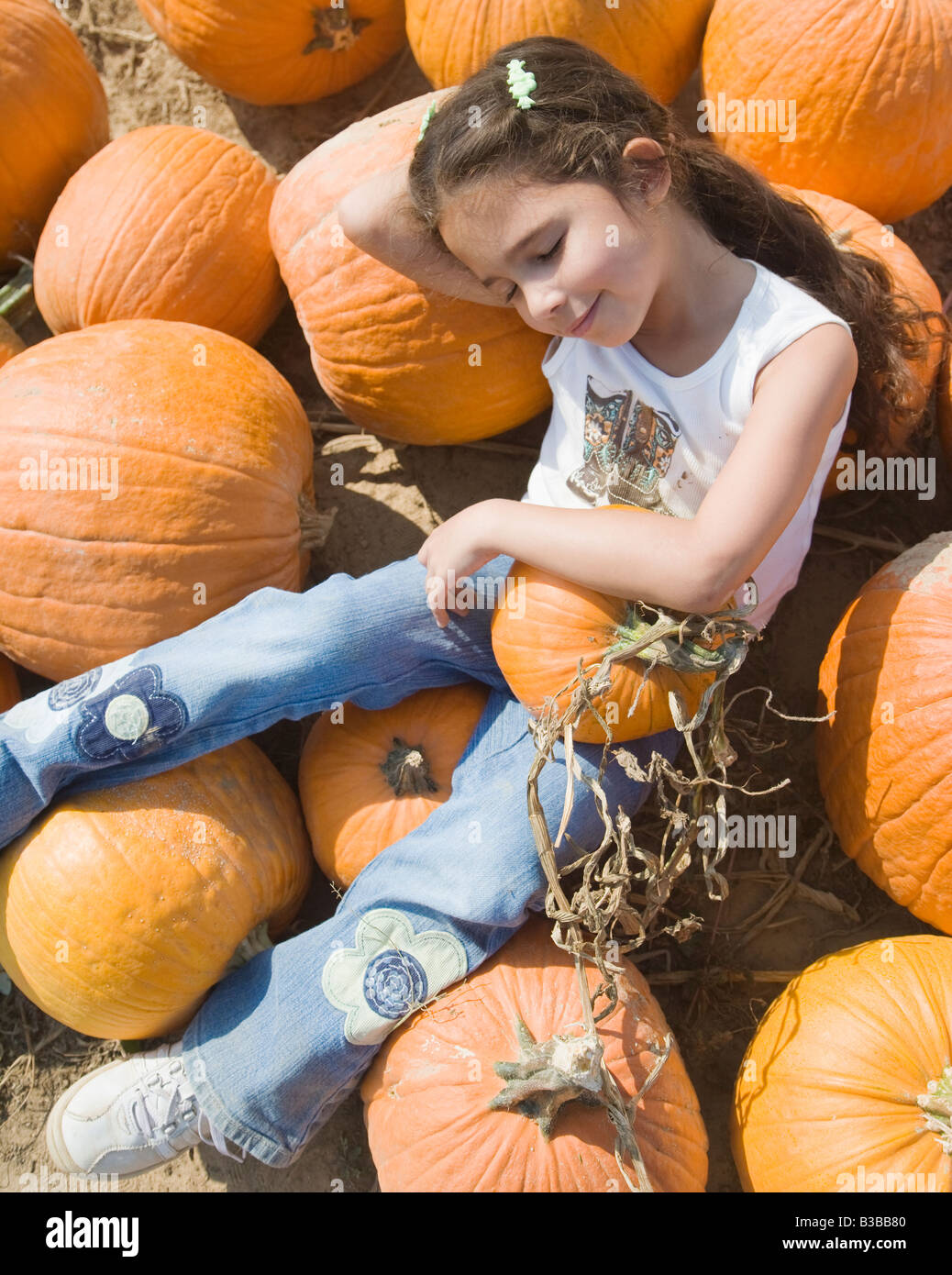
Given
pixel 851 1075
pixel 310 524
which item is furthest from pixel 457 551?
pixel 851 1075

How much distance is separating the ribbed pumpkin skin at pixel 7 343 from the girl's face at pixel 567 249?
1322 mm

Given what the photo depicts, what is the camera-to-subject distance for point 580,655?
1.98m

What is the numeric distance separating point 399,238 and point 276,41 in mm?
1025

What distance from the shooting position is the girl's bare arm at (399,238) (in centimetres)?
226

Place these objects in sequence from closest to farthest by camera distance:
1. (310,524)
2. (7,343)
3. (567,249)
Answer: (567,249) → (310,524) → (7,343)

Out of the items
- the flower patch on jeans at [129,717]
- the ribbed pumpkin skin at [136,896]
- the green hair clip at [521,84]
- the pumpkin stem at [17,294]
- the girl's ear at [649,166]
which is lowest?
the ribbed pumpkin skin at [136,896]

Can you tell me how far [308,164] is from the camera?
254 centimetres

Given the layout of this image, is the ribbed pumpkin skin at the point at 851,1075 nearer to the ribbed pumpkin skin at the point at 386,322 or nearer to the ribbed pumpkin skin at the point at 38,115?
the ribbed pumpkin skin at the point at 386,322

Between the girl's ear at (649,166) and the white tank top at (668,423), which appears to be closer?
the girl's ear at (649,166)

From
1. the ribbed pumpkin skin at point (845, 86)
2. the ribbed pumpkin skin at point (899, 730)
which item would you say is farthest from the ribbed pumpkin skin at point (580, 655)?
the ribbed pumpkin skin at point (845, 86)

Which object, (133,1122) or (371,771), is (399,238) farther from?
(133,1122)

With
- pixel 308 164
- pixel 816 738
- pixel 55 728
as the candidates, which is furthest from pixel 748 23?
pixel 55 728
